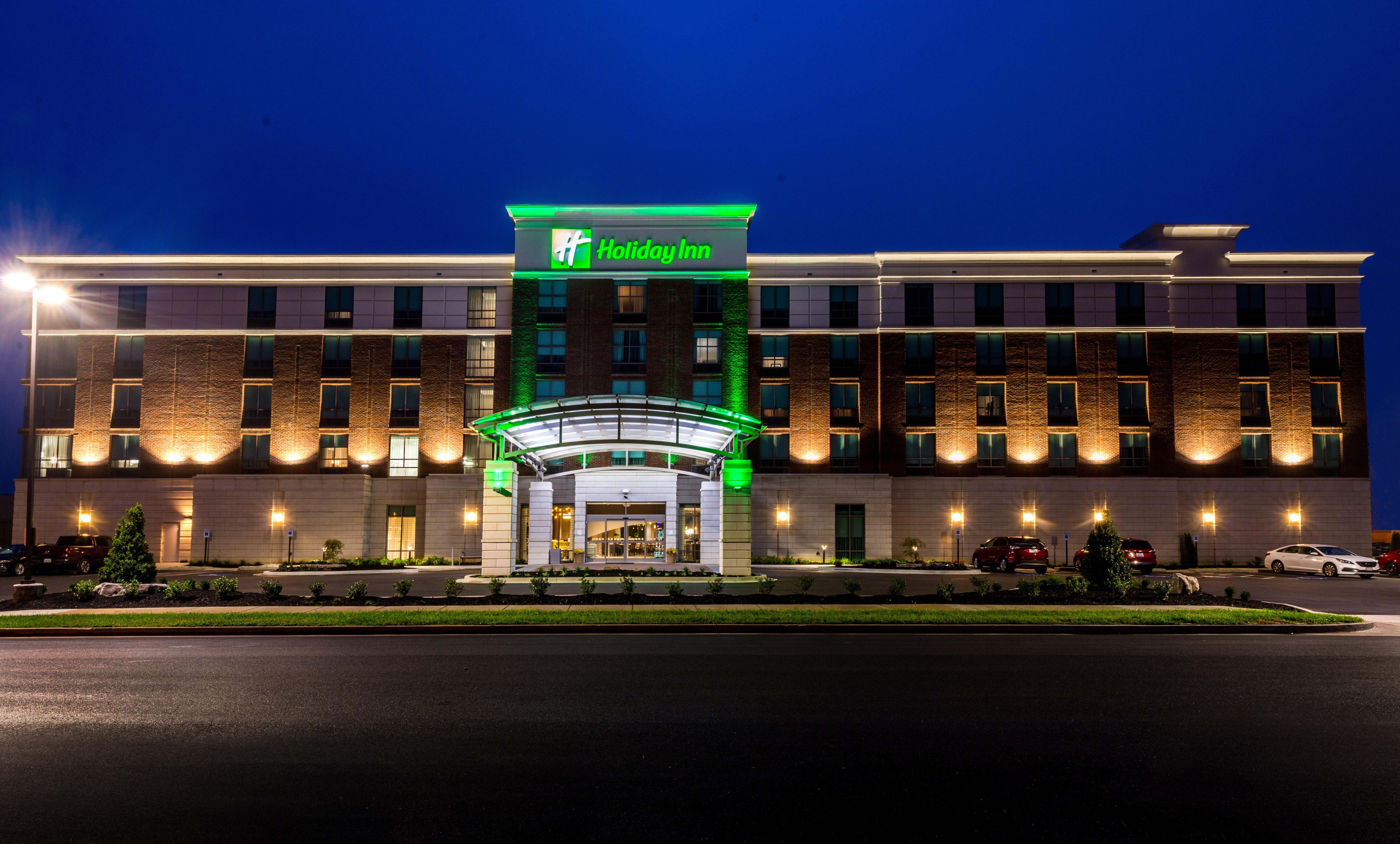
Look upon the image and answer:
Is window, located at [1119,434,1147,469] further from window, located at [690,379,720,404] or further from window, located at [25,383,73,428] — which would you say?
window, located at [25,383,73,428]

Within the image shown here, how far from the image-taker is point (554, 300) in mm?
46406

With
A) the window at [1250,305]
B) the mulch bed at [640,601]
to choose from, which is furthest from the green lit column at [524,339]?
the window at [1250,305]

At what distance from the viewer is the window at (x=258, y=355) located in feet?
153

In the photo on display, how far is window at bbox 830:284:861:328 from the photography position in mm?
47375

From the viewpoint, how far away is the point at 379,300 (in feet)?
155

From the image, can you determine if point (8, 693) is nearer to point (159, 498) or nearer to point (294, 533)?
point (294, 533)

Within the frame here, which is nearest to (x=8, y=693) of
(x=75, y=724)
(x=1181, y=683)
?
(x=75, y=724)

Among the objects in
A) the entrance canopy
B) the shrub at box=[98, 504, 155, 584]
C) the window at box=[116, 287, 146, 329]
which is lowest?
the shrub at box=[98, 504, 155, 584]

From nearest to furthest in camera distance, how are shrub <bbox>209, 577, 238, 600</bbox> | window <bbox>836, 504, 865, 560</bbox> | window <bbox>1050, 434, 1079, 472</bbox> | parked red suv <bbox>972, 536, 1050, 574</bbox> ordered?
shrub <bbox>209, 577, 238, 600</bbox> < parked red suv <bbox>972, 536, 1050, 574</bbox> < window <bbox>836, 504, 865, 560</bbox> < window <bbox>1050, 434, 1079, 472</bbox>

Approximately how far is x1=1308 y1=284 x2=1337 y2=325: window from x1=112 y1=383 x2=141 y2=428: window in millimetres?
62183

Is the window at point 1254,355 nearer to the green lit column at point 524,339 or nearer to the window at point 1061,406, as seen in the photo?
the window at point 1061,406

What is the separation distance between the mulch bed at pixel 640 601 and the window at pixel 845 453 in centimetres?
2445

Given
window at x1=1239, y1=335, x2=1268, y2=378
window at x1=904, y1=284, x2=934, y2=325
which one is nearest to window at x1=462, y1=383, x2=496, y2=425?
window at x1=904, y1=284, x2=934, y2=325

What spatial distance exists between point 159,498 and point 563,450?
2819 centimetres
